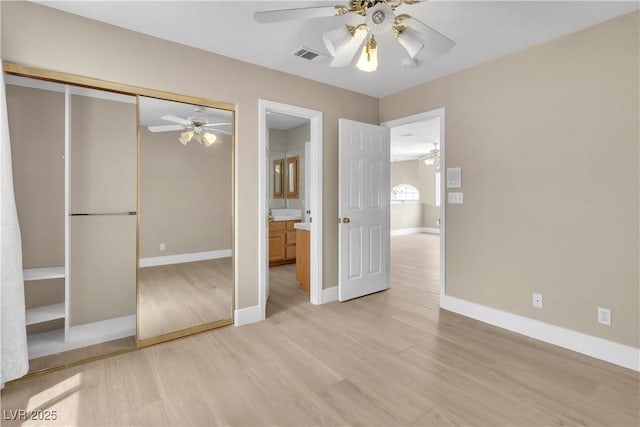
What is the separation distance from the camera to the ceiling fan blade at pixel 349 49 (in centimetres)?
197

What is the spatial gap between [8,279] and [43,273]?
0.47 meters

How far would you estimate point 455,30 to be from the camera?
8.02ft

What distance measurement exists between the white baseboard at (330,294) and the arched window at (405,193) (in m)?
7.83

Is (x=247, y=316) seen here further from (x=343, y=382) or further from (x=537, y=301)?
(x=537, y=301)

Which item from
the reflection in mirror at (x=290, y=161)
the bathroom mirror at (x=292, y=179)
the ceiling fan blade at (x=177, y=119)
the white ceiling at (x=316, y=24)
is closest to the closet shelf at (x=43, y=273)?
the ceiling fan blade at (x=177, y=119)

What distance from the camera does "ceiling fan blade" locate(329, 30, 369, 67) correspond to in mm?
1973

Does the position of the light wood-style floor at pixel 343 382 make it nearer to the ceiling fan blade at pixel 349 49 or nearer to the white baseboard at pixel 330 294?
the white baseboard at pixel 330 294

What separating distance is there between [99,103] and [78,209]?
35.5 inches

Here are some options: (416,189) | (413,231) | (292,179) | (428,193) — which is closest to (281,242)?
(292,179)

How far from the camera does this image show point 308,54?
9.15 feet

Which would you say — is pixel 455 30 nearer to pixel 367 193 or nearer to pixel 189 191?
pixel 367 193

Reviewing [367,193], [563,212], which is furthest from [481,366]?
[367,193]

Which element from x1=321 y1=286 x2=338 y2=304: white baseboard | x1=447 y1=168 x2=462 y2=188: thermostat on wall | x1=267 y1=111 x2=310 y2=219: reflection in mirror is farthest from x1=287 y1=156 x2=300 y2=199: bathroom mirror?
x1=447 y1=168 x2=462 y2=188: thermostat on wall

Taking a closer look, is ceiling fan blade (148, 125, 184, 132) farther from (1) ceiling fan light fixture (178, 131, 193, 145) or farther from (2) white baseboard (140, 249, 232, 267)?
(2) white baseboard (140, 249, 232, 267)
